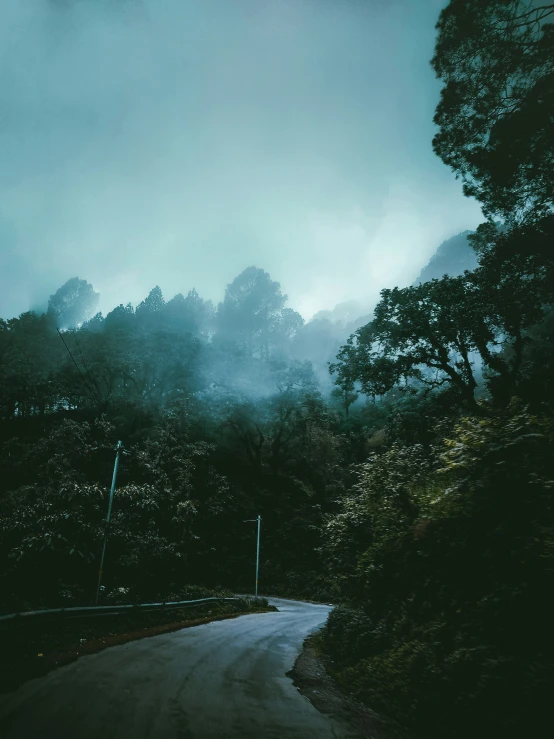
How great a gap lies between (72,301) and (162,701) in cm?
8200

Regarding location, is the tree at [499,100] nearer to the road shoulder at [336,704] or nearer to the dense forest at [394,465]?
the dense forest at [394,465]

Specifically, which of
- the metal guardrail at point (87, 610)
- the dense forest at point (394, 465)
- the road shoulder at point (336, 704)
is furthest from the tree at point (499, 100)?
the metal guardrail at point (87, 610)

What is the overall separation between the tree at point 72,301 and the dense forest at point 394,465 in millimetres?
26112

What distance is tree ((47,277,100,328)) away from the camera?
74.5m

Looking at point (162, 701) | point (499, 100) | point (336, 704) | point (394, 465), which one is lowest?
point (336, 704)

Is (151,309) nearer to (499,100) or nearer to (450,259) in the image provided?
(499,100)

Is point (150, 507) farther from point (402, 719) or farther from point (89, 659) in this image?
point (402, 719)

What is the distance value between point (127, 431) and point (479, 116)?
3583 centimetres

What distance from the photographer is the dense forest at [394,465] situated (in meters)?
6.38

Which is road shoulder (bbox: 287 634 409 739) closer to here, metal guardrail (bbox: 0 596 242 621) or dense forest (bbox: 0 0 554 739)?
dense forest (bbox: 0 0 554 739)

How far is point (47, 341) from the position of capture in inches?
1775

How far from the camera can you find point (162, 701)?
19.6ft

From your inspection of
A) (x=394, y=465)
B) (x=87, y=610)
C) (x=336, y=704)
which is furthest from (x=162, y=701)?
(x=394, y=465)

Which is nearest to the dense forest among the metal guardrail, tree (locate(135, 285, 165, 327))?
the metal guardrail
